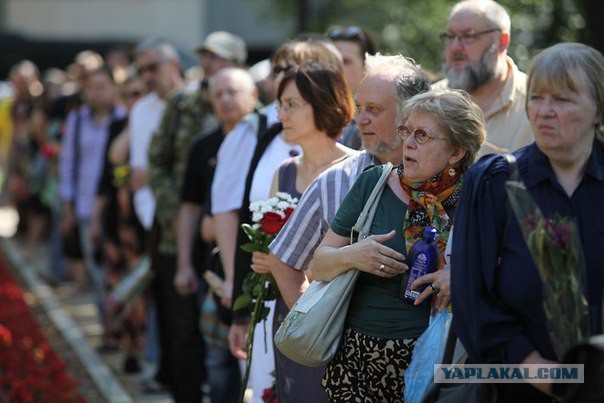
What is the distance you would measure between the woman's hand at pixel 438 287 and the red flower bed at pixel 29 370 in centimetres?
423

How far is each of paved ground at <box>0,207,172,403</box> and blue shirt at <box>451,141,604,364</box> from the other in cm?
575

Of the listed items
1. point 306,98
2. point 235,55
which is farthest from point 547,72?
point 235,55

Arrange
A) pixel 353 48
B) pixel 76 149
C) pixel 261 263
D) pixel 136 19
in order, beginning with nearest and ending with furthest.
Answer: pixel 261 263 < pixel 353 48 < pixel 76 149 < pixel 136 19

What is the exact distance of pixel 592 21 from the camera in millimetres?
→ 8312

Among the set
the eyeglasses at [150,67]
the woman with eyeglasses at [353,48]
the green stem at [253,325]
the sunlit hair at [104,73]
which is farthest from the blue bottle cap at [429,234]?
the sunlit hair at [104,73]

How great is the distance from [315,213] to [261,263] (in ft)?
1.91

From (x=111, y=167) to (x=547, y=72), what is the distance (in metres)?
7.62

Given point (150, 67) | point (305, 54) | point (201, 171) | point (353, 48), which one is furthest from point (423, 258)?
point (150, 67)

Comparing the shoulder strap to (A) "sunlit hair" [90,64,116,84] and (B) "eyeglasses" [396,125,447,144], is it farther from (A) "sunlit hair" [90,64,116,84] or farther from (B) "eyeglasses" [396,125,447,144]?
(B) "eyeglasses" [396,125,447,144]

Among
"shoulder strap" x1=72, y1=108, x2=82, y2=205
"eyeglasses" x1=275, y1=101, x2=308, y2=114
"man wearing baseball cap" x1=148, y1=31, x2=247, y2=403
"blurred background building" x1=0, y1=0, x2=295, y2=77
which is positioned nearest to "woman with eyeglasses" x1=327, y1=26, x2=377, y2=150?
"man wearing baseball cap" x1=148, y1=31, x2=247, y2=403

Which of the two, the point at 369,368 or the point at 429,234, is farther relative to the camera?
the point at 369,368

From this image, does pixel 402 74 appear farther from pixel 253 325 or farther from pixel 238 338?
pixel 238 338

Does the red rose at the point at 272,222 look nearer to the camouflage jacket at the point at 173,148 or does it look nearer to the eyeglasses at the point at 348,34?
the eyeglasses at the point at 348,34

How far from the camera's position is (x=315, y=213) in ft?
17.0
